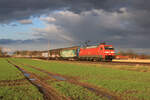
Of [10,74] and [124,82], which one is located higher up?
[10,74]

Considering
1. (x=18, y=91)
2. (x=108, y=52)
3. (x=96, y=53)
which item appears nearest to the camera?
(x=18, y=91)

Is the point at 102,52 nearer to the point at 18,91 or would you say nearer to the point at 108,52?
the point at 108,52

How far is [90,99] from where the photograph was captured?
838cm

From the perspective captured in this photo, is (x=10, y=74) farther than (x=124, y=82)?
Yes

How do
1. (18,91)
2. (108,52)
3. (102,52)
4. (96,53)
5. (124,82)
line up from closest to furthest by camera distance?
(18,91) → (124,82) → (108,52) → (102,52) → (96,53)

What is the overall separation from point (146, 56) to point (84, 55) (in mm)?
57769

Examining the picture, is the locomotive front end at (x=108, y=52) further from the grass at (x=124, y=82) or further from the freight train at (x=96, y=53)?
the grass at (x=124, y=82)

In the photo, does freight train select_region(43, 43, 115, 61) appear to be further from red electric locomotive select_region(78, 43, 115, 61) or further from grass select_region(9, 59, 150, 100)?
grass select_region(9, 59, 150, 100)

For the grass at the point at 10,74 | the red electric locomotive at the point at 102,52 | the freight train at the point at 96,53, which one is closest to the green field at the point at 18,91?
the grass at the point at 10,74

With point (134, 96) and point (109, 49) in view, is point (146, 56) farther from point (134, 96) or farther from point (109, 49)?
point (134, 96)

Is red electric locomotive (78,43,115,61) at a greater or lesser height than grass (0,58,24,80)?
greater

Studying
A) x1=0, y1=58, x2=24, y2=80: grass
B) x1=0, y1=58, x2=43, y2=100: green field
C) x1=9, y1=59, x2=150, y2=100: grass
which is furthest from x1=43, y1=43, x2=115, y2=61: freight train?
x1=0, y1=58, x2=43, y2=100: green field

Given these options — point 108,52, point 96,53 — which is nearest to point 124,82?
point 108,52

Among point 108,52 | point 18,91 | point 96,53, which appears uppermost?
point 108,52
